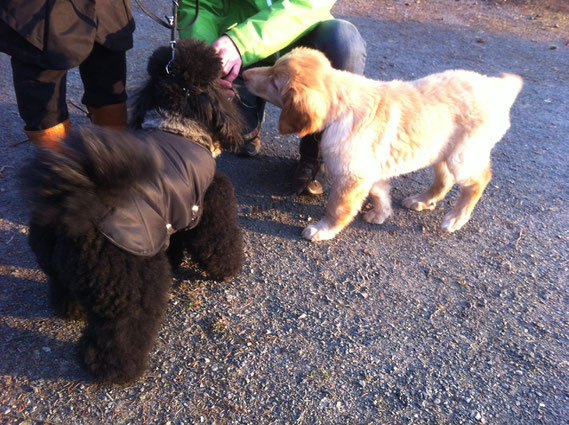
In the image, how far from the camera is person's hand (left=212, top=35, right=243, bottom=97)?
2.44 m

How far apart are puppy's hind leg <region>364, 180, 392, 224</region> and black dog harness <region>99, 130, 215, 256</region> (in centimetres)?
133

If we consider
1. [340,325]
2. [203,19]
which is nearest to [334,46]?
[203,19]

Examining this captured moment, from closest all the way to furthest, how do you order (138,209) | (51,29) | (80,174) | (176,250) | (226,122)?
(80,174) → (138,209) → (51,29) → (226,122) → (176,250)

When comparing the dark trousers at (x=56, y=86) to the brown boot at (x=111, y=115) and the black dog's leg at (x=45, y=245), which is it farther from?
the black dog's leg at (x=45, y=245)

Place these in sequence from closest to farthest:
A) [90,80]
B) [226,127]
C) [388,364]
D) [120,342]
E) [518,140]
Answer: [120,342] → [388,364] → [226,127] → [90,80] → [518,140]

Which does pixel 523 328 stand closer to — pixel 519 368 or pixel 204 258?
pixel 519 368

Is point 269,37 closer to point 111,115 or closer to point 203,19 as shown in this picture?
point 203,19

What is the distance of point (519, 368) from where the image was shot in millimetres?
2057

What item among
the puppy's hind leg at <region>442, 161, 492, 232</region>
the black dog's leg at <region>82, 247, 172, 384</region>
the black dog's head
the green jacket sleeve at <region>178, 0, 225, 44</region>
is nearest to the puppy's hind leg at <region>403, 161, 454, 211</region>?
the puppy's hind leg at <region>442, 161, 492, 232</region>

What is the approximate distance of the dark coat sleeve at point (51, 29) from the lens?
1.93 m

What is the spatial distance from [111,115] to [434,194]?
2.37m

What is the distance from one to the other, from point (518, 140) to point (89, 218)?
4205mm

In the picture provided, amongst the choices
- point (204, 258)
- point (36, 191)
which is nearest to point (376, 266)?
point (204, 258)

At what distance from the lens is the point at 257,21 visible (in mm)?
2596
